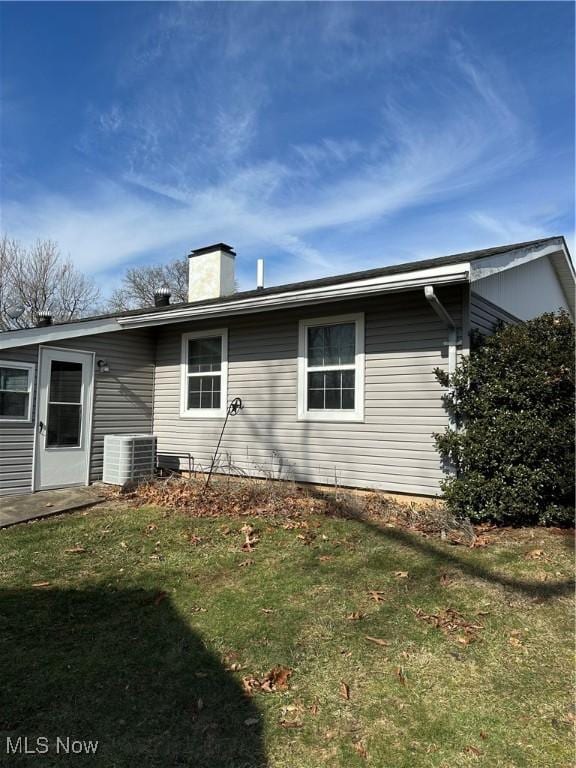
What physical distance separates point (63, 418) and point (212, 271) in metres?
5.39

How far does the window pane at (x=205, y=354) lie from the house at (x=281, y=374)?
0.12 feet

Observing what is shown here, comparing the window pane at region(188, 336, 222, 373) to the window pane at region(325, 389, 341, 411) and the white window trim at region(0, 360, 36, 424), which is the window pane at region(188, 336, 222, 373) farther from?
the white window trim at region(0, 360, 36, 424)

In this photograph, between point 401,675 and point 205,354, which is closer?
point 401,675

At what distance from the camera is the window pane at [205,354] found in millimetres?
8953

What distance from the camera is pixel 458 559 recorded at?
4.81 m

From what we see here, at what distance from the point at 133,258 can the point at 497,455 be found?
2870 cm

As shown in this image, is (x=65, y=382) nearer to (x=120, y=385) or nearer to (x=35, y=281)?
(x=120, y=385)

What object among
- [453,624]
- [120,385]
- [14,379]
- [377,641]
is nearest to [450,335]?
[453,624]

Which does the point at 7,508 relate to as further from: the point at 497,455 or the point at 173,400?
Answer: the point at 497,455

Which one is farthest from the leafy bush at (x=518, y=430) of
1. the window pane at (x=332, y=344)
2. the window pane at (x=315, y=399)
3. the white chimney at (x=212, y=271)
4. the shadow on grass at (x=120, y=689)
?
the white chimney at (x=212, y=271)

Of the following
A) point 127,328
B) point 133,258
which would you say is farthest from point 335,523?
point 133,258

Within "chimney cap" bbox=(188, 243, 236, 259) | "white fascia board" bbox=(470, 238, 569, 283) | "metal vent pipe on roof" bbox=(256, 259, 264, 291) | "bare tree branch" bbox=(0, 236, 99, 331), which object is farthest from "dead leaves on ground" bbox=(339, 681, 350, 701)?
"bare tree branch" bbox=(0, 236, 99, 331)

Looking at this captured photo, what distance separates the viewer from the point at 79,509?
7.07 m

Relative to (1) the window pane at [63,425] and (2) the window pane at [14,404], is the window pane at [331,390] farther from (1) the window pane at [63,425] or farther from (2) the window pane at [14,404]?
(2) the window pane at [14,404]
